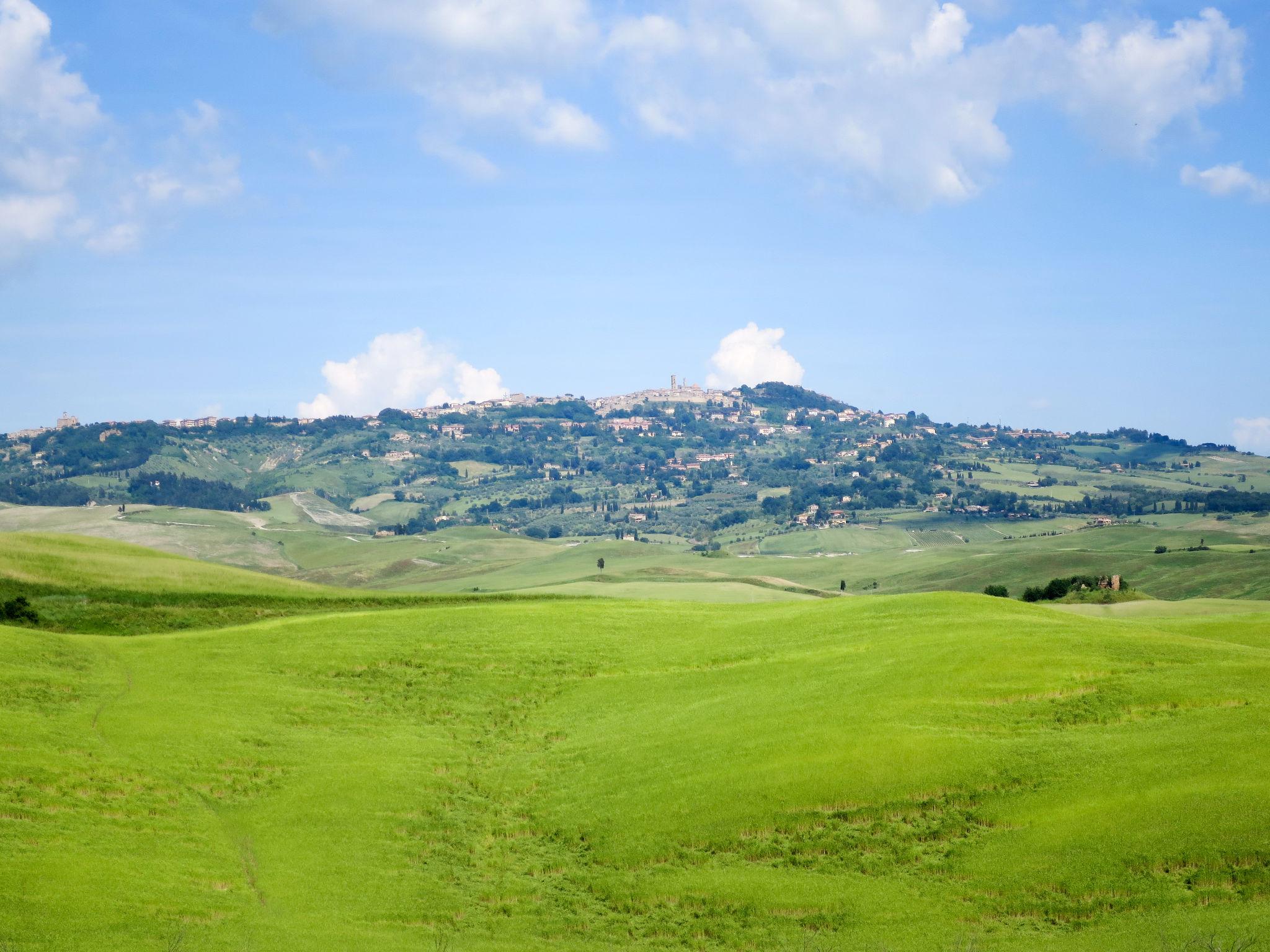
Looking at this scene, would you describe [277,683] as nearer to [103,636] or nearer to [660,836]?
[103,636]

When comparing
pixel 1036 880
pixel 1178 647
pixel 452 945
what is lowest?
pixel 452 945

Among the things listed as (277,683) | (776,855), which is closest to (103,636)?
(277,683)

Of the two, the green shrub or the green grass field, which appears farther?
the green shrub

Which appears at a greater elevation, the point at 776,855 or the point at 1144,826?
the point at 1144,826

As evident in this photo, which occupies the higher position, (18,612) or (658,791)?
(18,612)

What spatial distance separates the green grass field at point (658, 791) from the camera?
26.7m

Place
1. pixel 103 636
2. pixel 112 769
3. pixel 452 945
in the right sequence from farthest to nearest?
pixel 103 636 < pixel 112 769 < pixel 452 945

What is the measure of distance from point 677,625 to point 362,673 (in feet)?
60.8

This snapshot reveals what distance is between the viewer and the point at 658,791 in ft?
118

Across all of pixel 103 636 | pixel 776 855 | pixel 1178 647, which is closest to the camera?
pixel 776 855

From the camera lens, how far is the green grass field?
1051 inches

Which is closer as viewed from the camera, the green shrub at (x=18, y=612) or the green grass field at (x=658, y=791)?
the green grass field at (x=658, y=791)

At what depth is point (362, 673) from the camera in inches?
2036

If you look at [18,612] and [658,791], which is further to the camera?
[18,612]
